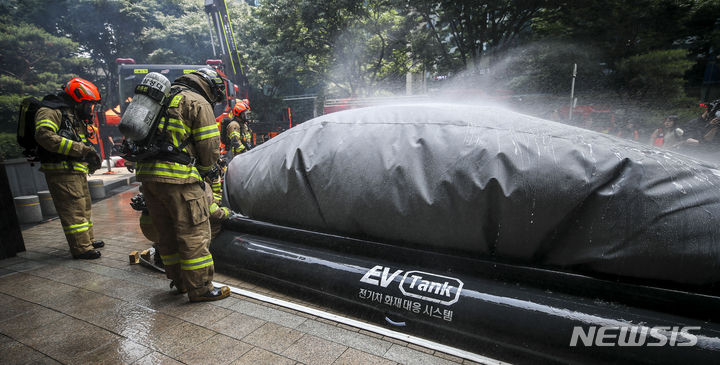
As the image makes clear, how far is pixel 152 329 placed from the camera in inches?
93.4

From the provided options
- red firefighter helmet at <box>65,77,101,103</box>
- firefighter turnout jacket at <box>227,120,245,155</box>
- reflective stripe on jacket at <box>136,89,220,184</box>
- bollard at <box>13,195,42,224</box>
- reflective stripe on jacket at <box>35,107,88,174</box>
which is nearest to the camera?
reflective stripe on jacket at <box>136,89,220,184</box>

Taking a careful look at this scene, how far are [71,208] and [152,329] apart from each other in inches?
98.5

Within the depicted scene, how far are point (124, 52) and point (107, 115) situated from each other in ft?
41.7

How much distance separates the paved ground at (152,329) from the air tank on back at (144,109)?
52.5 inches

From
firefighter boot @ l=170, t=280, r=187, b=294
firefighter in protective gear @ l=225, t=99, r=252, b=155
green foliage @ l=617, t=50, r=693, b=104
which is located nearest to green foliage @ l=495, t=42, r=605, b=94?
green foliage @ l=617, t=50, r=693, b=104

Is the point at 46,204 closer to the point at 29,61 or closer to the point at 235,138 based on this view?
the point at 235,138

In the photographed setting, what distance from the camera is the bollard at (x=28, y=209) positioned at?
547 centimetres

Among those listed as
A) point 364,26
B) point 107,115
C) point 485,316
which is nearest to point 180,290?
point 485,316

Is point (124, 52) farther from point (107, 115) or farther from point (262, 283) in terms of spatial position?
point (262, 283)

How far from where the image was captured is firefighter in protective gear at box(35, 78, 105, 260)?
145 inches

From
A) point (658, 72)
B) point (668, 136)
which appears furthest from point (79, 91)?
point (658, 72)

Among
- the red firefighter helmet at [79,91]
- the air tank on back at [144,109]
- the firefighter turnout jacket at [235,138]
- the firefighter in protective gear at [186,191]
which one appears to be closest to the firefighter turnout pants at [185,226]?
the firefighter in protective gear at [186,191]

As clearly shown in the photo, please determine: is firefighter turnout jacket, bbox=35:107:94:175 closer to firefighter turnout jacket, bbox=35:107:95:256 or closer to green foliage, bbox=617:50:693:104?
firefighter turnout jacket, bbox=35:107:95:256

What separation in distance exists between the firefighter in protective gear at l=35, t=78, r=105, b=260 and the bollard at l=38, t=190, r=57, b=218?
2717 mm
